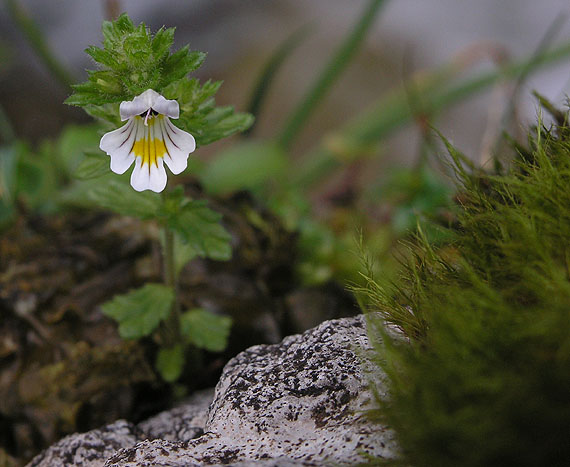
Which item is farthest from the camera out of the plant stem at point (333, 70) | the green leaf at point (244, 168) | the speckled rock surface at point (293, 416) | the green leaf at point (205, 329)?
the plant stem at point (333, 70)

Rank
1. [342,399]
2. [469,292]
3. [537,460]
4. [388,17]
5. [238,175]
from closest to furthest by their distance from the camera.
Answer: [537,460] → [469,292] → [342,399] → [238,175] → [388,17]

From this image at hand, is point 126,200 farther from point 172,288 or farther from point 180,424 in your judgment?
point 180,424

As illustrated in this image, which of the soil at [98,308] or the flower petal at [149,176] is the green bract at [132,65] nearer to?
the flower petal at [149,176]

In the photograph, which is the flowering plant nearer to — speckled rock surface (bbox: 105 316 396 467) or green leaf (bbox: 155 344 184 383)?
green leaf (bbox: 155 344 184 383)

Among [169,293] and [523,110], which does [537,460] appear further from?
[523,110]

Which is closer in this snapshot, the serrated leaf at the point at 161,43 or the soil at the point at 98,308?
the serrated leaf at the point at 161,43

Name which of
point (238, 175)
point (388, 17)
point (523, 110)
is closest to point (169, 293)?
point (238, 175)

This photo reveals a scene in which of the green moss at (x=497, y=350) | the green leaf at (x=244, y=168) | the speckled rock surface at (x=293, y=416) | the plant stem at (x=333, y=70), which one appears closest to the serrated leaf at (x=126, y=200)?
the speckled rock surface at (x=293, y=416)

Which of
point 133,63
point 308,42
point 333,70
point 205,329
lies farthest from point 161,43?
point 308,42
